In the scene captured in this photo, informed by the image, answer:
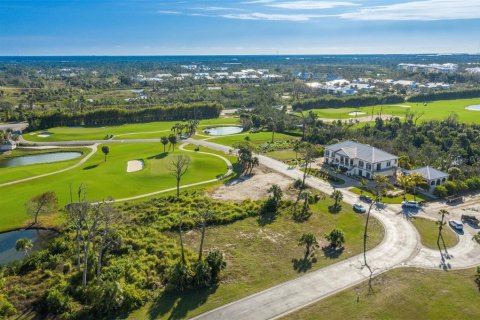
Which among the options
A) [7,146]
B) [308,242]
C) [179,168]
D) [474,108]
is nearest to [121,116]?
[7,146]

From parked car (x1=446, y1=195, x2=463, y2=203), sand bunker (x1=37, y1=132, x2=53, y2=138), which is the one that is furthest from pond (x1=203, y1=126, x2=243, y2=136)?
parked car (x1=446, y1=195, x2=463, y2=203)

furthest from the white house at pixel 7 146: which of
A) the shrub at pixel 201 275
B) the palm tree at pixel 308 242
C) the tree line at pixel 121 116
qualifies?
the palm tree at pixel 308 242

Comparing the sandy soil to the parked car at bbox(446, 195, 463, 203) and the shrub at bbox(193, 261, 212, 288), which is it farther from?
the parked car at bbox(446, 195, 463, 203)

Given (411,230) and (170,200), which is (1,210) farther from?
(411,230)

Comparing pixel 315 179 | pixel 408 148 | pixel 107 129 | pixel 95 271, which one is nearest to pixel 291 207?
pixel 315 179

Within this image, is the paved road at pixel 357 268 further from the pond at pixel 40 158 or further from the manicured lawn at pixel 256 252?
the pond at pixel 40 158

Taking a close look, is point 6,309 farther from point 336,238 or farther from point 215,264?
point 336,238
